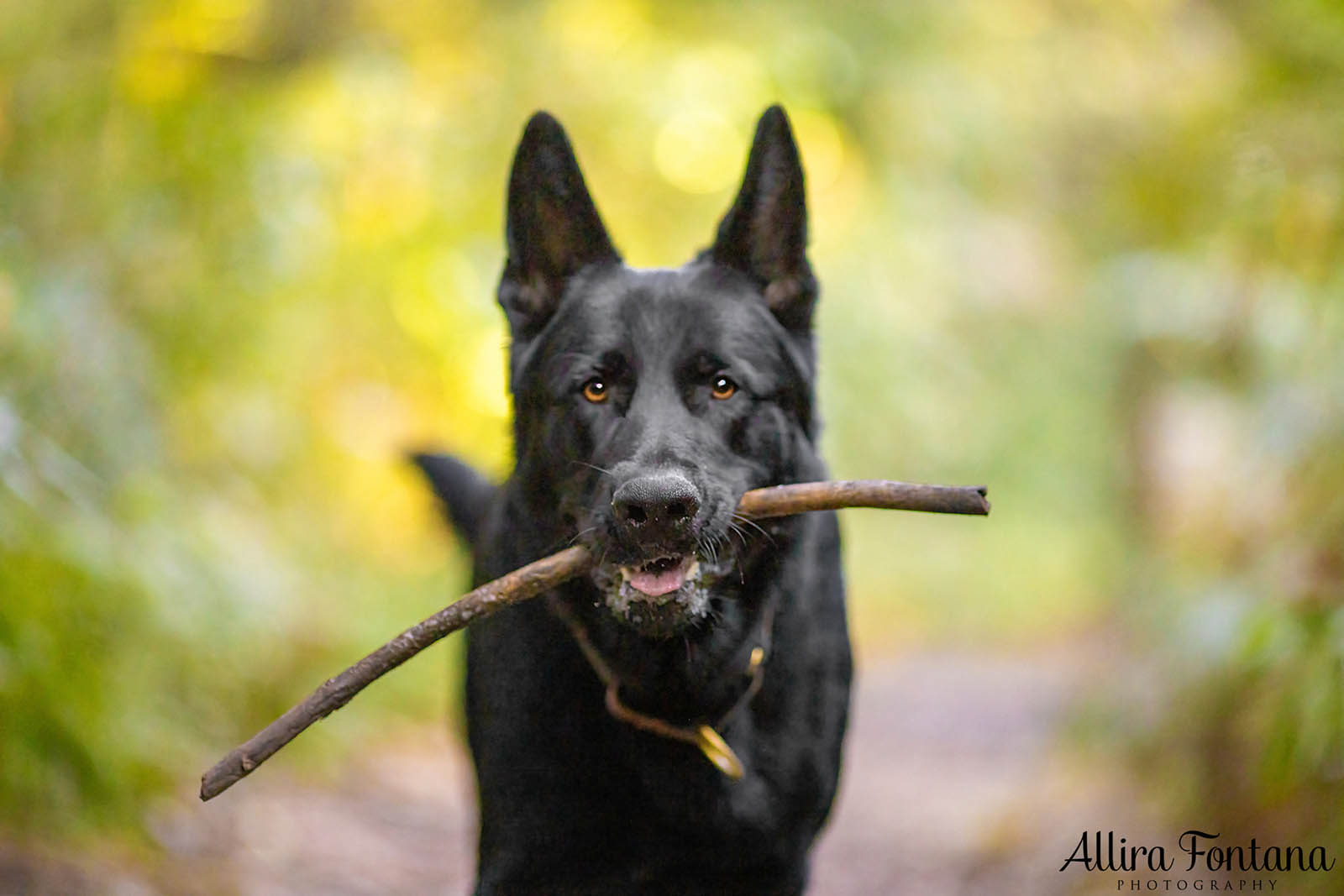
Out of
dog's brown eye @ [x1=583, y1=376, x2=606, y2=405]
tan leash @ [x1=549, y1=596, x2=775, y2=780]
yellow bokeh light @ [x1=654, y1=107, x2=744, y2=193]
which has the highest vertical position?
yellow bokeh light @ [x1=654, y1=107, x2=744, y2=193]

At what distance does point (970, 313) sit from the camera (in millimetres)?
11945

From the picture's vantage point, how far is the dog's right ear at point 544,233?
2879mm

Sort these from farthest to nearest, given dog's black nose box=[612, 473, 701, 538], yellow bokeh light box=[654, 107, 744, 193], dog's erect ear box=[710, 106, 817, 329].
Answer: yellow bokeh light box=[654, 107, 744, 193]
dog's erect ear box=[710, 106, 817, 329]
dog's black nose box=[612, 473, 701, 538]

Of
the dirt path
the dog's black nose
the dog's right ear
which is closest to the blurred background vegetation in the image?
the dirt path

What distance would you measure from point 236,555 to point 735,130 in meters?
4.09

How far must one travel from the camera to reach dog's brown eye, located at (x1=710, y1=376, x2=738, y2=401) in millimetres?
2682

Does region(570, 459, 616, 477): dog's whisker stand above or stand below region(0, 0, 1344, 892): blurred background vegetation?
below

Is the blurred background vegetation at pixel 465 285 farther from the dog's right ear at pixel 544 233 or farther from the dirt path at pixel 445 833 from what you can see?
the dog's right ear at pixel 544 233

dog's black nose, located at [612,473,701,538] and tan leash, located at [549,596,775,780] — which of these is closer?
dog's black nose, located at [612,473,701,538]

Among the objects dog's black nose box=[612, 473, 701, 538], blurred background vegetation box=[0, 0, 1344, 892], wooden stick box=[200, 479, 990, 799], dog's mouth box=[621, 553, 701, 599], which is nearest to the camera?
wooden stick box=[200, 479, 990, 799]

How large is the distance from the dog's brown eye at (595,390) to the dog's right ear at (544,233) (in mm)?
353

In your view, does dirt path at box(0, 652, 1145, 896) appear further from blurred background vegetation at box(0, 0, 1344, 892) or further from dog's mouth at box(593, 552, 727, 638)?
dog's mouth at box(593, 552, 727, 638)

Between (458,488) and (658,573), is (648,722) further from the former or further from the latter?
(458,488)

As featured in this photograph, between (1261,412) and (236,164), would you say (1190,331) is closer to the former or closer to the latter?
(1261,412)
